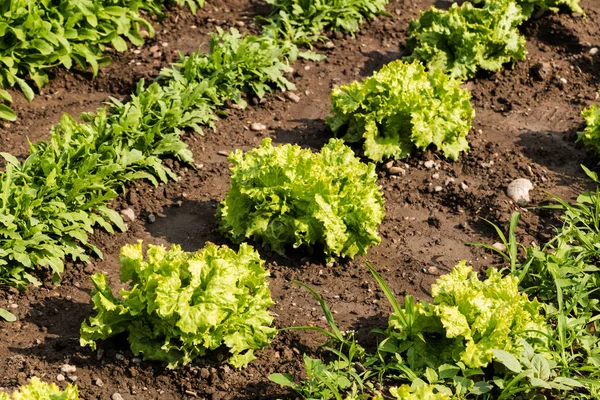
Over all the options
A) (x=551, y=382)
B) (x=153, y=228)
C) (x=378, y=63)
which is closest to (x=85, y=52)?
(x=153, y=228)

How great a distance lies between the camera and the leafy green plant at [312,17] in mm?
8594

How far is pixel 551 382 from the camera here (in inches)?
193

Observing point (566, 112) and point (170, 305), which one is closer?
→ point (170, 305)

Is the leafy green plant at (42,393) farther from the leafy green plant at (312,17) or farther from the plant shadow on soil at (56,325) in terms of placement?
the leafy green plant at (312,17)

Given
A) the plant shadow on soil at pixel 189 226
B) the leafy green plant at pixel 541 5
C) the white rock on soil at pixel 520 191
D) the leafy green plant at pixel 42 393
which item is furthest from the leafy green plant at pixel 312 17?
the leafy green plant at pixel 42 393

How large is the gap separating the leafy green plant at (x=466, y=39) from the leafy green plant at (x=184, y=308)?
370 centimetres

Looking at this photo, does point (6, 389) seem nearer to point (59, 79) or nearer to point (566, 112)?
point (59, 79)

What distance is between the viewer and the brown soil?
17.1ft

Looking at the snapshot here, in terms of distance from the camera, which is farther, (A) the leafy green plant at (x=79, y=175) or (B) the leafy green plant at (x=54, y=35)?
(B) the leafy green plant at (x=54, y=35)

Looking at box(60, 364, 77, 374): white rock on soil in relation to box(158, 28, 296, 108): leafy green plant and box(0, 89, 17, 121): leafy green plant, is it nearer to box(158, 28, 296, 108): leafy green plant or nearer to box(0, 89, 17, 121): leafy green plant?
box(0, 89, 17, 121): leafy green plant

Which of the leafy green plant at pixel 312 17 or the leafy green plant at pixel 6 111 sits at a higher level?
the leafy green plant at pixel 312 17

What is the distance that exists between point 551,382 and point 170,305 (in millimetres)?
2199

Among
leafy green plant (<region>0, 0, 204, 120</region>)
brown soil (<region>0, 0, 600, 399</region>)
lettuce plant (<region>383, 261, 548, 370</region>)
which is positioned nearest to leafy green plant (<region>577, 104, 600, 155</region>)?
brown soil (<region>0, 0, 600, 399</region>)

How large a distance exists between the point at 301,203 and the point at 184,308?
4.78ft
